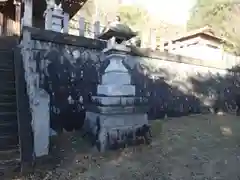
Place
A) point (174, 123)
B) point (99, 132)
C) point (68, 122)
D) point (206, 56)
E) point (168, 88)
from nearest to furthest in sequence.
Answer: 1. point (99, 132)
2. point (68, 122)
3. point (174, 123)
4. point (168, 88)
5. point (206, 56)

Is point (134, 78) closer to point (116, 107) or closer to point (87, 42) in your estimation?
point (87, 42)

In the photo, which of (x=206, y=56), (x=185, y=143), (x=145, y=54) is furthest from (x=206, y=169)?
(x=206, y=56)

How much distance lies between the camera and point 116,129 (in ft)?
19.0

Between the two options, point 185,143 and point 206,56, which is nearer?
point 185,143

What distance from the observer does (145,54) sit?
30.4 feet

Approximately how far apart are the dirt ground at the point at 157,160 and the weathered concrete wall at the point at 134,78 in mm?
1193

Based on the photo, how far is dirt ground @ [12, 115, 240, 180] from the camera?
4.49 metres

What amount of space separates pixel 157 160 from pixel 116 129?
3.93 feet

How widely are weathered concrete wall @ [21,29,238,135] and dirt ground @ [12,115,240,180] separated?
119cm

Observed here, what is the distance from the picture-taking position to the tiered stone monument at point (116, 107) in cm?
569

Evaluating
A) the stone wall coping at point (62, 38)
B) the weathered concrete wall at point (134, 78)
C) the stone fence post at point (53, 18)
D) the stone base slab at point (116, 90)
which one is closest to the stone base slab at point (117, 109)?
the stone base slab at point (116, 90)

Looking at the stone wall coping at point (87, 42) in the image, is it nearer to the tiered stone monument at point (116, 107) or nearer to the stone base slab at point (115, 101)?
the tiered stone monument at point (116, 107)

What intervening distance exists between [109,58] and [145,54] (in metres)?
3.45

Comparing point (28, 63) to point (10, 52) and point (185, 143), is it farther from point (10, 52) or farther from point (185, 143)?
point (185, 143)
